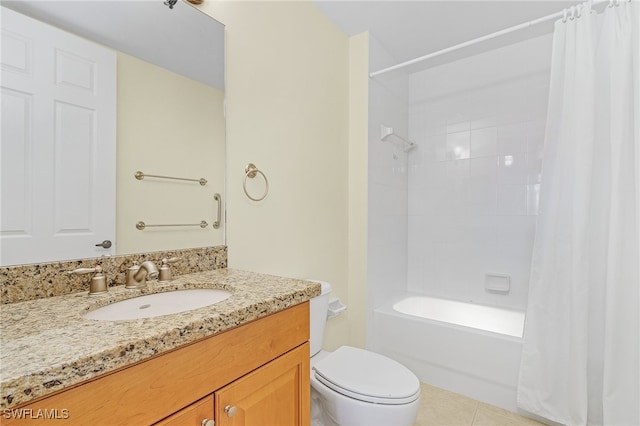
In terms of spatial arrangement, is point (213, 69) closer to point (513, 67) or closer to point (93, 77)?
point (93, 77)

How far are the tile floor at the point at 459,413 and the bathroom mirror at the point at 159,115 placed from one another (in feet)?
5.06

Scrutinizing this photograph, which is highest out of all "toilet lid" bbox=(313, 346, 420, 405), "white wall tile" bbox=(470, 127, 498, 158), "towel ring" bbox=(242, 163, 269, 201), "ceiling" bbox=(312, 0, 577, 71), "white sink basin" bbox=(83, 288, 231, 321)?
"ceiling" bbox=(312, 0, 577, 71)

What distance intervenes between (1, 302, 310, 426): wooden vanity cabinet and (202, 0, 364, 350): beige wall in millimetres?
603

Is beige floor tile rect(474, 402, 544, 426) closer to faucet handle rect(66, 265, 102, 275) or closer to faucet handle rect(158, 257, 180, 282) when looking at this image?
faucet handle rect(158, 257, 180, 282)

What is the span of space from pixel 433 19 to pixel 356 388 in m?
2.19

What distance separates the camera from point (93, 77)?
1.00m

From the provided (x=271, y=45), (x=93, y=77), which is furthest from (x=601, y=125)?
(x=93, y=77)

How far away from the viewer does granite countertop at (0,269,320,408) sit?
47 centimetres

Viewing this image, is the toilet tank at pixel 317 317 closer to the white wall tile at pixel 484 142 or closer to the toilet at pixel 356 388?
the toilet at pixel 356 388

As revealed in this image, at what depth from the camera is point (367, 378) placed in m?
1.35

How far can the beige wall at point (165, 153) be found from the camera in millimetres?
1075

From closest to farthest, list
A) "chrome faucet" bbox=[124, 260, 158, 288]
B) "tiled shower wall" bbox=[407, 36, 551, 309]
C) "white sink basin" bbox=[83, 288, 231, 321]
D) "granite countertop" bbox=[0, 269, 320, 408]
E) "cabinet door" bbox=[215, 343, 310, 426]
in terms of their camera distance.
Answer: "granite countertop" bbox=[0, 269, 320, 408] → "cabinet door" bbox=[215, 343, 310, 426] → "white sink basin" bbox=[83, 288, 231, 321] → "chrome faucet" bbox=[124, 260, 158, 288] → "tiled shower wall" bbox=[407, 36, 551, 309]

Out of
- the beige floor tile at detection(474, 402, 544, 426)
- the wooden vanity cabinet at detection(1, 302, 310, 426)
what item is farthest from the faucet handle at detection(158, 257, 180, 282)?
the beige floor tile at detection(474, 402, 544, 426)

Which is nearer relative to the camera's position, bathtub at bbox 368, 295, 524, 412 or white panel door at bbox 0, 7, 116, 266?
white panel door at bbox 0, 7, 116, 266
